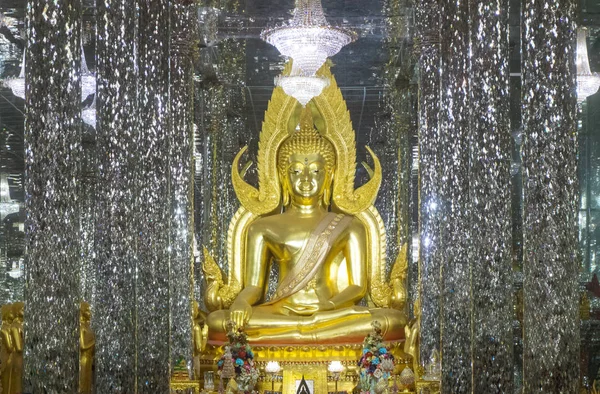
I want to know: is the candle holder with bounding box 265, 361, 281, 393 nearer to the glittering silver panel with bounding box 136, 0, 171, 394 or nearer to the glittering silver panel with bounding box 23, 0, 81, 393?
the glittering silver panel with bounding box 136, 0, 171, 394

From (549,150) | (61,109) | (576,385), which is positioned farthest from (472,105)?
(61,109)

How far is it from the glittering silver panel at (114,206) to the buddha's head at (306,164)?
4153 mm

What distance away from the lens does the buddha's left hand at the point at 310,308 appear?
1178 cm

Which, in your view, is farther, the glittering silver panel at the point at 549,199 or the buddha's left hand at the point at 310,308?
the buddha's left hand at the point at 310,308

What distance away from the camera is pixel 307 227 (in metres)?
12.2

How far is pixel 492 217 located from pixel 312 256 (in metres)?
4.43

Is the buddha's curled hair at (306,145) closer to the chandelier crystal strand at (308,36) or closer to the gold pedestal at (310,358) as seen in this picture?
the chandelier crystal strand at (308,36)

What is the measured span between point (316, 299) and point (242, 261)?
960mm

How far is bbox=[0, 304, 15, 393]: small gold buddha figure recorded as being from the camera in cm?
1082

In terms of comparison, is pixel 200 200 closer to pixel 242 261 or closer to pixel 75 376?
pixel 242 261

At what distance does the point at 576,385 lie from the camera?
6250 millimetres

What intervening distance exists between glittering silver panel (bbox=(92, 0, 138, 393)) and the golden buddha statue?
135 inches

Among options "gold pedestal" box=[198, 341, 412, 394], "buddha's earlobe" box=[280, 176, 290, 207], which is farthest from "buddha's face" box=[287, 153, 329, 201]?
"gold pedestal" box=[198, 341, 412, 394]

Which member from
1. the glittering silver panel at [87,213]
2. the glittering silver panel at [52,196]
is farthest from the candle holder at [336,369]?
the glittering silver panel at [52,196]
